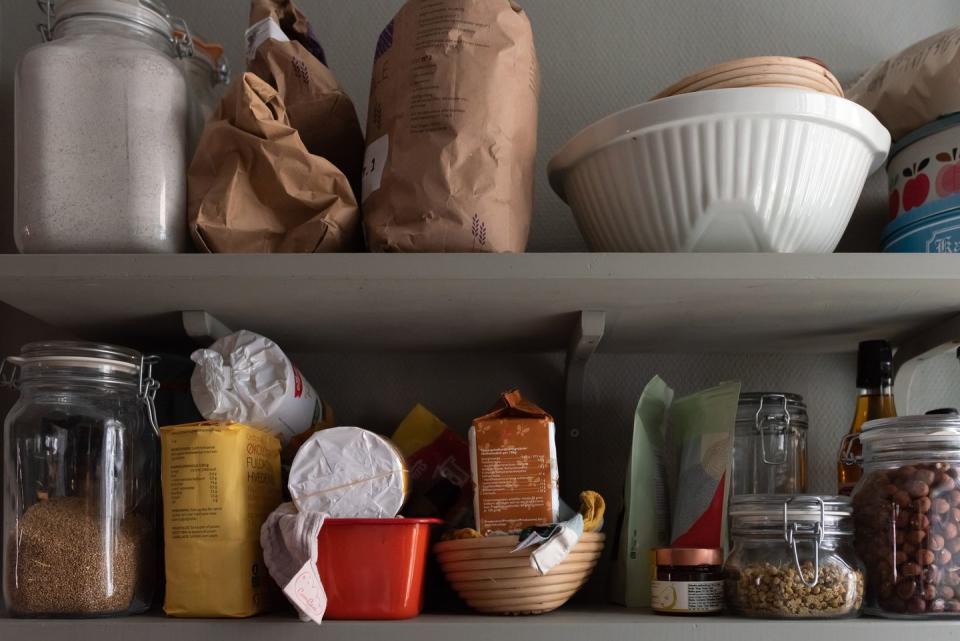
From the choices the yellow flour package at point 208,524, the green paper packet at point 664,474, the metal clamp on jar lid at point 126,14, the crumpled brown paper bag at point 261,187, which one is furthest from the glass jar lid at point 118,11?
the green paper packet at point 664,474

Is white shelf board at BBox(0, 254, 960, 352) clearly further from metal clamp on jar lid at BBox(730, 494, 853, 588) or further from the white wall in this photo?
the white wall

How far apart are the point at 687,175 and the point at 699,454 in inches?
12.3

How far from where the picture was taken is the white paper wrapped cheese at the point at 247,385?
2.85 ft

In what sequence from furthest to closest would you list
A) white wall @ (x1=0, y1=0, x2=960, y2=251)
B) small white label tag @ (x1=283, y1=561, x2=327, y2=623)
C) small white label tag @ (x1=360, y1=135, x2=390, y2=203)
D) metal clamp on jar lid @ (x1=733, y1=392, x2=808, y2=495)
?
white wall @ (x1=0, y1=0, x2=960, y2=251), metal clamp on jar lid @ (x1=733, y1=392, x2=808, y2=495), small white label tag @ (x1=360, y1=135, x2=390, y2=203), small white label tag @ (x1=283, y1=561, x2=327, y2=623)

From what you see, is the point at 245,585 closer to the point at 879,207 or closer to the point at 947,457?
the point at 947,457

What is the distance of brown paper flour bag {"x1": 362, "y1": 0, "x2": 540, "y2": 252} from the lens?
33.9 inches

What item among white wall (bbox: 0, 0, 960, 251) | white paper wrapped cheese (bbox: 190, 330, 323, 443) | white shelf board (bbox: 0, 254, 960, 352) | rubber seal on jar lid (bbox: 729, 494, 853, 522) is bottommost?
rubber seal on jar lid (bbox: 729, 494, 853, 522)

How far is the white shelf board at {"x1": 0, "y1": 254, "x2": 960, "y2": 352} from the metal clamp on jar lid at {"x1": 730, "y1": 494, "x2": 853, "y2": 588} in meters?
0.21

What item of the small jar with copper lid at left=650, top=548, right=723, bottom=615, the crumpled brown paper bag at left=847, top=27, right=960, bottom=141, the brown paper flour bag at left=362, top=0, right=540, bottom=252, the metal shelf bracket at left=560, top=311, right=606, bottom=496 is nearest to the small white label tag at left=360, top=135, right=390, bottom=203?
the brown paper flour bag at left=362, top=0, right=540, bottom=252

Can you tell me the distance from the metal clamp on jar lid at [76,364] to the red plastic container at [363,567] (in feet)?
0.74

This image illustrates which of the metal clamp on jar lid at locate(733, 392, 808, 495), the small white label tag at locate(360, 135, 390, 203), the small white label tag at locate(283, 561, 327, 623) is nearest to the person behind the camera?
the small white label tag at locate(283, 561, 327, 623)

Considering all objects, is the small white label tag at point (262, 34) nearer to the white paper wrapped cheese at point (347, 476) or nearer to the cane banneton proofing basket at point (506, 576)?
the white paper wrapped cheese at point (347, 476)

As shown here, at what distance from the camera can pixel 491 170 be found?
0.87m

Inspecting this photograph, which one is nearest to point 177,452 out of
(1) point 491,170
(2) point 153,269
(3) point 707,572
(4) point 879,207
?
(2) point 153,269
